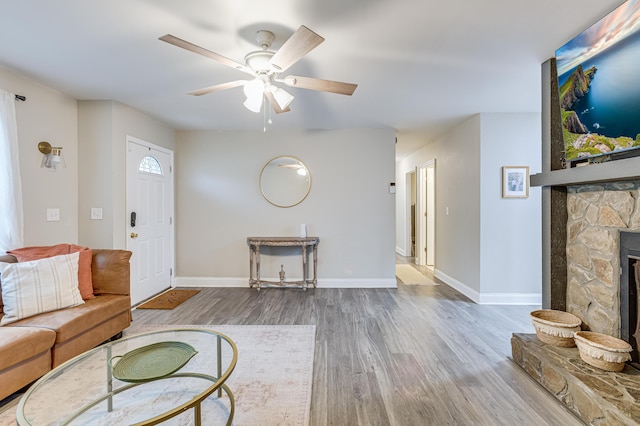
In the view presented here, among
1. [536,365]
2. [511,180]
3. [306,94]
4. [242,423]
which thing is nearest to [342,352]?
[242,423]

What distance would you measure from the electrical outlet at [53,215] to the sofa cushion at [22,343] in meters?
1.48

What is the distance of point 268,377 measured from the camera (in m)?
2.07

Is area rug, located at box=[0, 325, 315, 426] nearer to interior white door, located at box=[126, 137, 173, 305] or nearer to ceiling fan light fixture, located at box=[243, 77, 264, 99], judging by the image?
interior white door, located at box=[126, 137, 173, 305]

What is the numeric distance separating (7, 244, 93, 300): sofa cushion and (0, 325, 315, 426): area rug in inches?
24.8

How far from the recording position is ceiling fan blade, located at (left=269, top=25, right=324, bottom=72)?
1559 mm

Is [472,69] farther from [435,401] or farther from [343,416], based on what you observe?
[343,416]

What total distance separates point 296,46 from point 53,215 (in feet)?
10.2

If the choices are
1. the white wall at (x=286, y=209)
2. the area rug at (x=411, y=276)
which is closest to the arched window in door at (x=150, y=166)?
the white wall at (x=286, y=209)

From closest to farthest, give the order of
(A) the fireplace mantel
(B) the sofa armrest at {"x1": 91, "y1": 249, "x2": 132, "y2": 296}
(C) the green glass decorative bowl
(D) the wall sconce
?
1. (C) the green glass decorative bowl
2. (A) the fireplace mantel
3. (B) the sofa armrest at {"x1": 91, "y1": 249, "x2": 132, "y2": 296}
4. (D) the wall sconce

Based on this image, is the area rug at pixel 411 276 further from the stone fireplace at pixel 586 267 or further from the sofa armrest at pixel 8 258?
the sofa armrest at pixel 8 258

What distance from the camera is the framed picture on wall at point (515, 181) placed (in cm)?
362

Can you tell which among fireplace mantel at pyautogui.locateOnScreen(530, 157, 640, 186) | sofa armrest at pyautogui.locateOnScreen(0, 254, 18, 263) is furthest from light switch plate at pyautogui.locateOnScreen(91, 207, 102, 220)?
fireplace mantel at pyautogui.locateOnScreen(530, 157, 640, 186)

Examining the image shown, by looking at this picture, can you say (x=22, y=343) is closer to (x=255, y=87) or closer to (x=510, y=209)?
(x=255, y=87)

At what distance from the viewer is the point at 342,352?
2.44 metres
